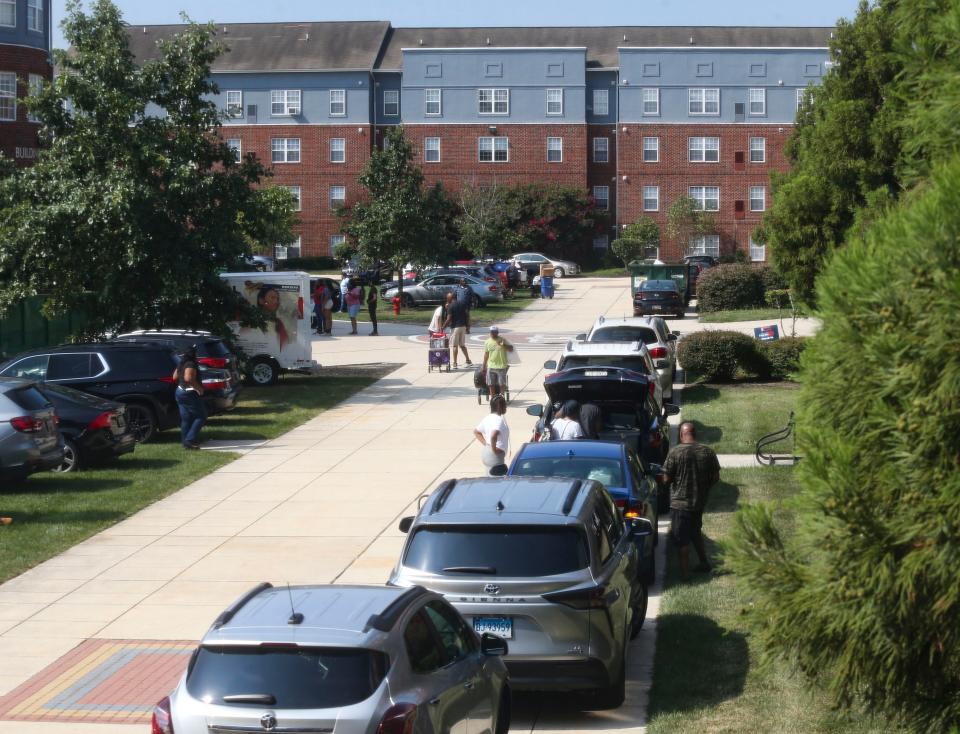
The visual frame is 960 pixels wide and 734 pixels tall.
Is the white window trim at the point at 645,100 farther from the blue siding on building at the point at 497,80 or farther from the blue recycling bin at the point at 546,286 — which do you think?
the blue recycling bin at the point at 546,286

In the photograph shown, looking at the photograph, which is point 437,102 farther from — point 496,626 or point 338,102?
point 496,626

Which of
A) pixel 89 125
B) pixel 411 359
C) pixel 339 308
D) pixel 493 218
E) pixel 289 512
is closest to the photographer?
pixel 289 512

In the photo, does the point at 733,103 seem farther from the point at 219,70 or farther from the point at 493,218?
the point at 219,70

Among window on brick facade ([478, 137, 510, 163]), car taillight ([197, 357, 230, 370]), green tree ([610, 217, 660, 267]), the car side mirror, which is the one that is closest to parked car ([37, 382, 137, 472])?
car taillight ([197, 357, 230, 370])

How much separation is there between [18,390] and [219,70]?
61588 mm

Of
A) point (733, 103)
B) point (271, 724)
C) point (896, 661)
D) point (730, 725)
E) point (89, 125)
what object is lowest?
point (730, 725)

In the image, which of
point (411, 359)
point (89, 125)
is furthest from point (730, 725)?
point (411, 359)

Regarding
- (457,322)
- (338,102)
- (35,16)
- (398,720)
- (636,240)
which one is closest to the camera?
(398,720)

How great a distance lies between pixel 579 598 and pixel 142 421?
14616 millimetres

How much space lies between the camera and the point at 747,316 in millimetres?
42406

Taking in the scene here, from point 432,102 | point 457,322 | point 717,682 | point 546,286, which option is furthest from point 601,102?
point 717,682

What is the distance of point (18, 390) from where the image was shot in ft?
56.4

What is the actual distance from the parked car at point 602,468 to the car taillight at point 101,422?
8.09 m

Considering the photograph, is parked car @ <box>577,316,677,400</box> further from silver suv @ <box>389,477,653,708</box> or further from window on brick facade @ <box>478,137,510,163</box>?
window on brick facade @ <box>478,137,510,163</box>
